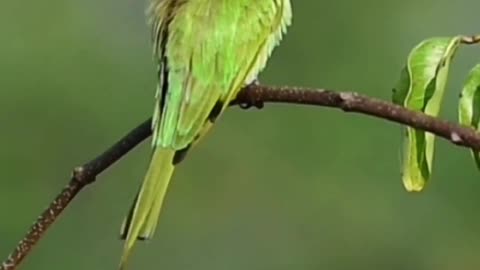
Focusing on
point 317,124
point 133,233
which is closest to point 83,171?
point 133,233

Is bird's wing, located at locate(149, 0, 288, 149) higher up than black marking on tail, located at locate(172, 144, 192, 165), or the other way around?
bird's wing, located at locate(149, 0, 288, 149)

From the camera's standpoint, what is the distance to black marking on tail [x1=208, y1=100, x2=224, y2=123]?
1.57m

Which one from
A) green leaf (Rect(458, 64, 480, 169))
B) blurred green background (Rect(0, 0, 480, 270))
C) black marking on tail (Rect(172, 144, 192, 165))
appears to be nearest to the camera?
green leaf (Rect(458, 64, 480, 169))

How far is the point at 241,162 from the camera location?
23.4 ft

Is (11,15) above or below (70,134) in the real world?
above

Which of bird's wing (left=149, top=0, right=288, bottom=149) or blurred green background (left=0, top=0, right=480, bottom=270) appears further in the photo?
blurred green background (left=0, top=0, right=480, bottom=270)

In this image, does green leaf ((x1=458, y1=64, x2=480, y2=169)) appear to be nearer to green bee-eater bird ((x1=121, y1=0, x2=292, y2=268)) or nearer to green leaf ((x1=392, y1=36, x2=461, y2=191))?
green leaf ((x1=392, y1=36, x2=461, y2=191))

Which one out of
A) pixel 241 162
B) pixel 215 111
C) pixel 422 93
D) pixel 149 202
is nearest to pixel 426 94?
pixel 422 93

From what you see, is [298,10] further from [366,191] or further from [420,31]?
[366,191]

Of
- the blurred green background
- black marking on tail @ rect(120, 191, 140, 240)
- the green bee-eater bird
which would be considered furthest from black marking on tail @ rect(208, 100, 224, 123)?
the blurred green background

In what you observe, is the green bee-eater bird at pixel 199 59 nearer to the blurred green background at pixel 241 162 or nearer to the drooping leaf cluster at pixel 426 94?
the drooping leaf cluster at pixel 426 94

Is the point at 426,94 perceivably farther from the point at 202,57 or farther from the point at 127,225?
the point at 202,57

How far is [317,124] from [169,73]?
6.10m

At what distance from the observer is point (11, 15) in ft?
28.4
